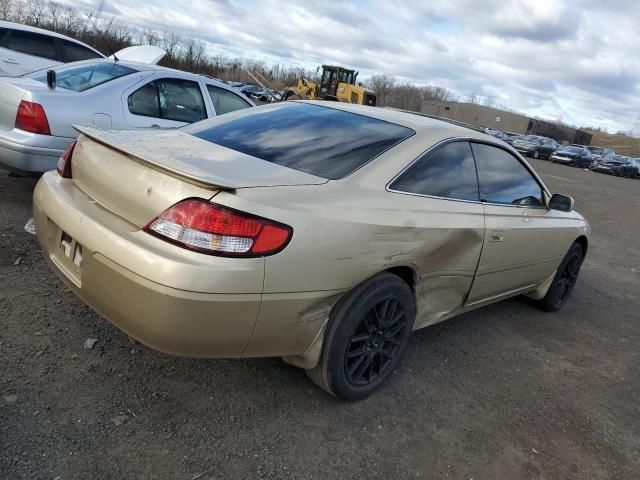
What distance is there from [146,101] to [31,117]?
1200 mm

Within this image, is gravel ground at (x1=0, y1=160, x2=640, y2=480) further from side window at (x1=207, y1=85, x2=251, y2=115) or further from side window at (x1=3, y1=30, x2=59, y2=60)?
side window at (x1=3, y1=30, x2=59, y2=60)

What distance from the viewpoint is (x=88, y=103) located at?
4766mm

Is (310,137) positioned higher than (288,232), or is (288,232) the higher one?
(310,137)

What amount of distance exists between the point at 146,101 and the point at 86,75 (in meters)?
0.68

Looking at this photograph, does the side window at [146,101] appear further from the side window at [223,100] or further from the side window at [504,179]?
the side window at [504,179]

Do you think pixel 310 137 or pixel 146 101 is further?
pixel 146 101

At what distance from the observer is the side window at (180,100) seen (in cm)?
554

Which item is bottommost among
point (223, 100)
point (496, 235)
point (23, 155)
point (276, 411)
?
point (276, 411)

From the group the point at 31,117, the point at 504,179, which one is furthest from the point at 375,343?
the point at 31,117

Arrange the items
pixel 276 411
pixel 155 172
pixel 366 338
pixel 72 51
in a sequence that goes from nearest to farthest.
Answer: pixel 155 172 < pixel 276 411 < pixel 366 338 < pixel 72 51

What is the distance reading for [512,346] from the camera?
409cm

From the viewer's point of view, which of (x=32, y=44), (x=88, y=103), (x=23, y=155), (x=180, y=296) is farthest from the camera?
(x=32, y=44)

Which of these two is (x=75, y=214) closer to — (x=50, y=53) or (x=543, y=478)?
(x=543, y=478)

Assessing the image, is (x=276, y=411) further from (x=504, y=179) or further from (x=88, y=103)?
(x=88, y=103)
